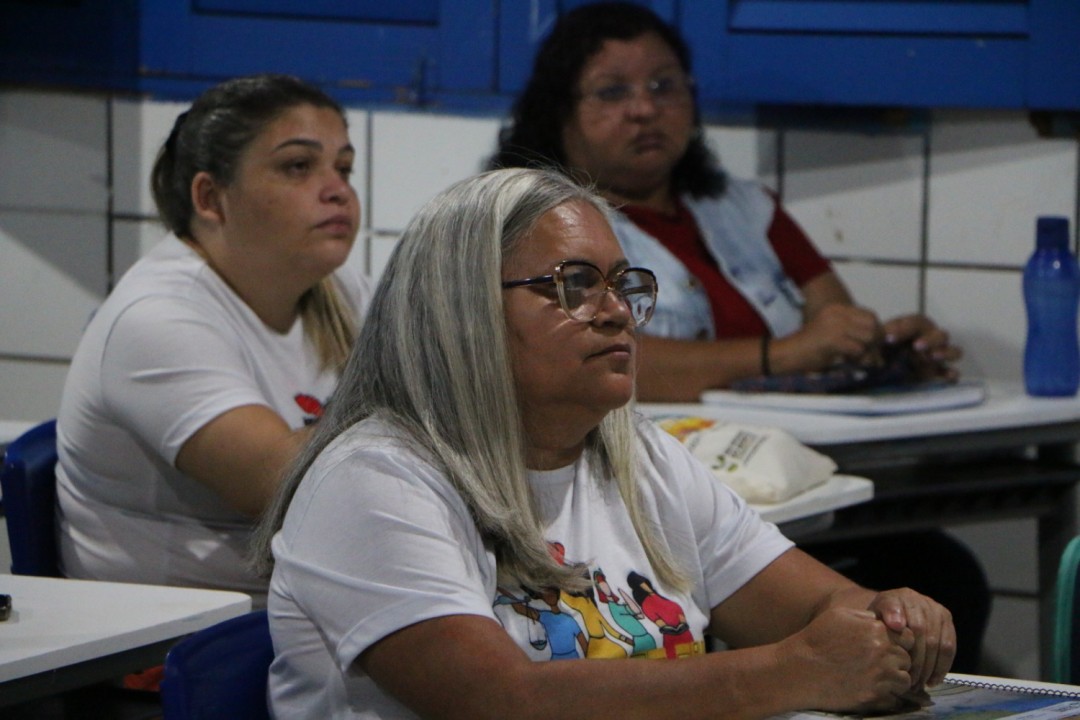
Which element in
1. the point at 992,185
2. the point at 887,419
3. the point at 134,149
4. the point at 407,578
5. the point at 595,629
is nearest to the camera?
the point at 407,578

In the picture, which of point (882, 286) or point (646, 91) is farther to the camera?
point (882, 286)

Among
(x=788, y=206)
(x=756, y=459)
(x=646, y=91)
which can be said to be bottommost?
(x=756, y=459)

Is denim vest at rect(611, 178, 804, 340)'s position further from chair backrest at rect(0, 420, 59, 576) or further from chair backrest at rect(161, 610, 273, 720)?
chair backrest at rect(161, 610, 273, 720)

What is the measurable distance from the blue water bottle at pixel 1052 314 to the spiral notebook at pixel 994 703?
56.5 inches

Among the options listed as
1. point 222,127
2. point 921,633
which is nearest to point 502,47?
point 222,127

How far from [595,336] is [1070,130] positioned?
1.90 metres

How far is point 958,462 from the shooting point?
274cm

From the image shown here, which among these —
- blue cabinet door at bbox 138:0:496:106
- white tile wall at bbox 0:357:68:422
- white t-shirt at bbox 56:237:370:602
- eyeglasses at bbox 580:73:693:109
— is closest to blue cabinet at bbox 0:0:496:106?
blue cabinet door at bbox 138:0:496:106

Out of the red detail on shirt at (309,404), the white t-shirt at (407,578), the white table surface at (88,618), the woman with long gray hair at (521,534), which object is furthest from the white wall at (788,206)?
the white table surface at (88,618)

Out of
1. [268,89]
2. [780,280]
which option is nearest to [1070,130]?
[780,280]

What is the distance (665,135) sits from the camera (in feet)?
9.66

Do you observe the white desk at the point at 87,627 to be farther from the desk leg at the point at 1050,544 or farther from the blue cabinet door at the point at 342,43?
the blue cabinet door at the point at 342,43

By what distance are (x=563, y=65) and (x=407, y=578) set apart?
185 centimetres

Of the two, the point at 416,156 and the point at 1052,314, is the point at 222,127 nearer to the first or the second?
the point at 416,156
